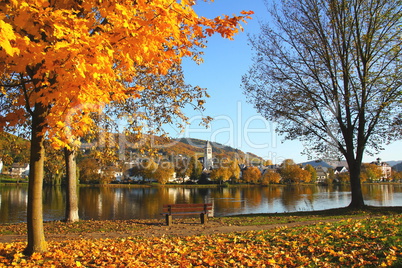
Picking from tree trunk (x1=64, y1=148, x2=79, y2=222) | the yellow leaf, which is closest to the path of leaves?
the yellow leaf

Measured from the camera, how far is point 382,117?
18.3 metres

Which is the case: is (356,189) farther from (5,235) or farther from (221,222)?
(5,235)

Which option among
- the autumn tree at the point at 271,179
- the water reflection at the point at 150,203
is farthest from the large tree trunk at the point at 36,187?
the autumn tree at the point at 271,179

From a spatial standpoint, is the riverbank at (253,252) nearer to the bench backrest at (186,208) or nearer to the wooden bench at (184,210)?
the wooden bench at (184,210)

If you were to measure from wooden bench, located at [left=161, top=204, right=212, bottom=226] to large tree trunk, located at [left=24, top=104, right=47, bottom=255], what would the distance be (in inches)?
316

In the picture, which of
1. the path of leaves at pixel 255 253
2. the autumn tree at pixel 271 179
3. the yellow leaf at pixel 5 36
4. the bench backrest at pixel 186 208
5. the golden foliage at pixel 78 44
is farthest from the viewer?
the autumn tree at pixel 271 179

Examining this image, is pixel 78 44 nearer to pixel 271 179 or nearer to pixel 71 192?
pixel 71 192

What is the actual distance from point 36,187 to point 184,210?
31.7ft

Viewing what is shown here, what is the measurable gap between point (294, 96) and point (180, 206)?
9.52 meters

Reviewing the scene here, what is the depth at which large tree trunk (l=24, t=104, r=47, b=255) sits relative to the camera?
635 cm

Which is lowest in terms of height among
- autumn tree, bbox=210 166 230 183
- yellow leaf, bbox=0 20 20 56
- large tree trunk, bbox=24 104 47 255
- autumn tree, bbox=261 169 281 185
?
autumn tree, bbox=261 169 281 185

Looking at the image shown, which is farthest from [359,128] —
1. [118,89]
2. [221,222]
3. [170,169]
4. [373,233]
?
[170,169]

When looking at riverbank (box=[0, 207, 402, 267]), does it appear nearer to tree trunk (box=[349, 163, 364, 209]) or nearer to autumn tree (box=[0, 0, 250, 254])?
→ autumn tree (box=[0, 0, 250, 254])

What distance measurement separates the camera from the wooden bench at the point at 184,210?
557 inches
